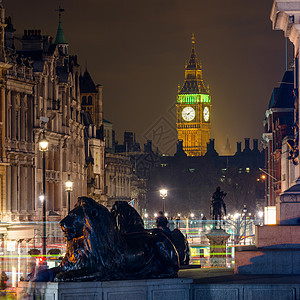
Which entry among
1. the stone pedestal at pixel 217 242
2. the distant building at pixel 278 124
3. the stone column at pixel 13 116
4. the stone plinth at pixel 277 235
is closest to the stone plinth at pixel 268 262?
the stone plinth at pixel 277 235

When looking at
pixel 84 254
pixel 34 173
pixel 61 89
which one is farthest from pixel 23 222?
pixel 84 254

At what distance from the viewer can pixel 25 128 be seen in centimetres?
7212

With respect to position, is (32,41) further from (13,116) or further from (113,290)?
(113,290)

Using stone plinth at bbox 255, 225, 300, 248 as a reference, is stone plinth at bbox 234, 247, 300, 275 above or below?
below

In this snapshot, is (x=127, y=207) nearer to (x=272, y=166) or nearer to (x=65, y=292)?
(x=65, y=292)

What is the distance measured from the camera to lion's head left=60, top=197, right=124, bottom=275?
832 inches

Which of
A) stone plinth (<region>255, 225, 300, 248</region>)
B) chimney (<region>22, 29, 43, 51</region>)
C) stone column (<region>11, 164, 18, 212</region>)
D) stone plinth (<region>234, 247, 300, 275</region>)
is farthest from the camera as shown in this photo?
chimney (<region>22, 29, 43, 51</region>)

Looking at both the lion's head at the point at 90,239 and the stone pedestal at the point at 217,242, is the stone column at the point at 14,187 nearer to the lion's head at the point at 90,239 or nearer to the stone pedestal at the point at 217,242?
the stone pedestal at the point at 217,242

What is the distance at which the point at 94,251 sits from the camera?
69.4 ft

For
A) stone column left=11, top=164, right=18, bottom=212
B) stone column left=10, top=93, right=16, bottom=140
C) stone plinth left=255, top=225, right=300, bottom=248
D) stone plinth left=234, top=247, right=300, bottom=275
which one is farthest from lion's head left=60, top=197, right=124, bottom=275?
stone column left=10, top=93, right=16, bottom=140

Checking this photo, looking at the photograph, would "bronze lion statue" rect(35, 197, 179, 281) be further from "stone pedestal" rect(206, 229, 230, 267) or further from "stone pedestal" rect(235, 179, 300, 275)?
"stone pedestal" rect(206, 229, 230, 267)

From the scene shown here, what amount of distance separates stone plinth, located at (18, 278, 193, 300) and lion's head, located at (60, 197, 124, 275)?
444mm

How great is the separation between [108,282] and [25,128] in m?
51.9

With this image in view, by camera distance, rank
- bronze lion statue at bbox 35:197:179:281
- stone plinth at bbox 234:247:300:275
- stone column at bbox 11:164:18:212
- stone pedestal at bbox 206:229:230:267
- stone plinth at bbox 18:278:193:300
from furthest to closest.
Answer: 1. stone column at bbox 11:164:18:212
2. stone pedestal at bbox 206:229:230:267
3. stone plinth at bbox 234:247:300:275
4. bronze lion statue at bbox 35:197:179:281
5. stone plinth at bbox 18:278:193:300
